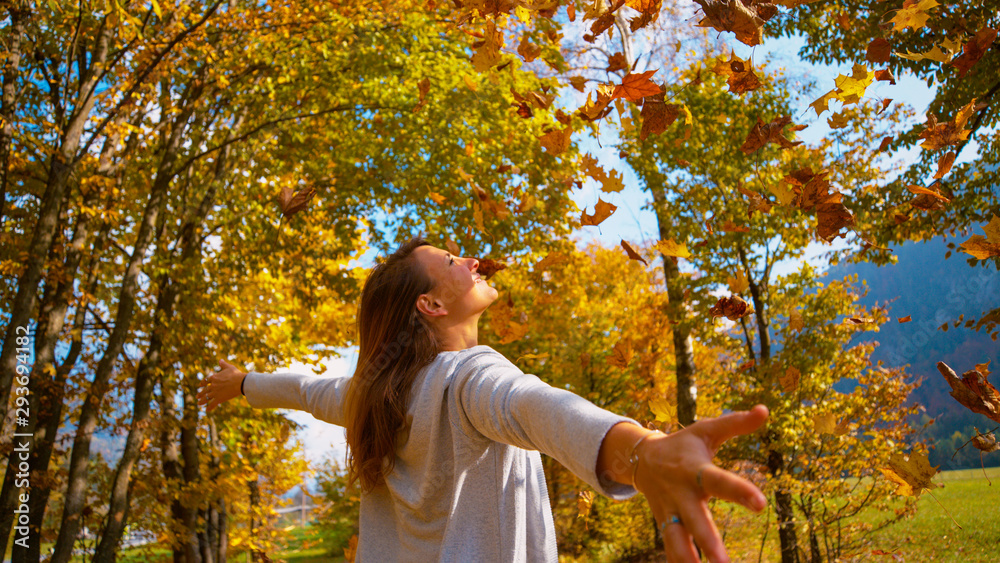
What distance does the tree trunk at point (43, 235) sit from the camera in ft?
12.4

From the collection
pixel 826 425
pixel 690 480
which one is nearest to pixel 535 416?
pixel 690 480

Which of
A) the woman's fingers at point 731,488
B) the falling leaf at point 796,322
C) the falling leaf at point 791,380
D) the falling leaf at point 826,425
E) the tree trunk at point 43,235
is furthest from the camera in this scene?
the falling leaf at point 796,322

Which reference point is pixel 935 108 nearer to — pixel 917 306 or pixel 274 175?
pixel 917 306

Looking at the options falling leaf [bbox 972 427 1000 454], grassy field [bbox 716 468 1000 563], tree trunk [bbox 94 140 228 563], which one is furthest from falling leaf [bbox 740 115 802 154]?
tree trunk [bbox 94 140 228 563]

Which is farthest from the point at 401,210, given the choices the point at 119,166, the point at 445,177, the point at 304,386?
the point at 304,386

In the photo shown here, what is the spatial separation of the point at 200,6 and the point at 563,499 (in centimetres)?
897

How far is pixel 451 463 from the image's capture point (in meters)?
1.49

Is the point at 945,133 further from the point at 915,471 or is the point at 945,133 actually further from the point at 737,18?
the point at 915,471

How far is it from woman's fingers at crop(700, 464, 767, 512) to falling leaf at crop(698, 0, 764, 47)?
161cm

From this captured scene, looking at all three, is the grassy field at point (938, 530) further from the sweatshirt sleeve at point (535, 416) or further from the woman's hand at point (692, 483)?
the woman's hand at point (692, 483)

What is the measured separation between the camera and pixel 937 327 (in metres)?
5.62

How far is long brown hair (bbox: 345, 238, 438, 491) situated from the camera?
1.62 metres

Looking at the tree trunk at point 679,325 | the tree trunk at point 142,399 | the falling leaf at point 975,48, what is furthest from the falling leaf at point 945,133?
the tree trunk at point 142,399

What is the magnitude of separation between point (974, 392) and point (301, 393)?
92.3 inches
